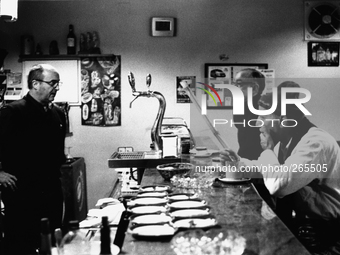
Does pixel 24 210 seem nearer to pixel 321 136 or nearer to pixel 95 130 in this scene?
pixel 95 130

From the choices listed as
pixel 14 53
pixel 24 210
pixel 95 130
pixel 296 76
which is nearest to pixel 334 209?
pixel 24 210

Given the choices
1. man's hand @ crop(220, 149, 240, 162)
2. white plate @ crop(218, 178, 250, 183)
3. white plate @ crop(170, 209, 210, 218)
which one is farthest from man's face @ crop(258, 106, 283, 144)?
white plate @ crop(170, 209, 210, 218)

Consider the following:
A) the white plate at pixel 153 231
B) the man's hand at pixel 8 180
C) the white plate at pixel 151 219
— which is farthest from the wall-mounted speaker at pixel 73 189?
the white plate at pixel 153 231

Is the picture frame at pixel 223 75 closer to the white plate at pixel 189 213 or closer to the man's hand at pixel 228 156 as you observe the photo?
the man's hand at pixel 228 156

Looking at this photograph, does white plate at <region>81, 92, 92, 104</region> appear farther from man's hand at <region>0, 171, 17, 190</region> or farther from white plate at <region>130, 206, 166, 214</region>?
white plate at <region>130, 206, 166, 214</region>

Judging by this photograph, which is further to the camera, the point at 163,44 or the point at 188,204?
the point at 163,44

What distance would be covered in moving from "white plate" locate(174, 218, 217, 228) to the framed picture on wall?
13.2 feet

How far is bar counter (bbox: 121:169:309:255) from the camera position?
1528 millimetres

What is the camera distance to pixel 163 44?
5152 millimetres

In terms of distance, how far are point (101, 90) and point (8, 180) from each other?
2.17 metres

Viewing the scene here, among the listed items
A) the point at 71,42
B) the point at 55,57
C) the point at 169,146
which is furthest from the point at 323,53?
the point at 55,57

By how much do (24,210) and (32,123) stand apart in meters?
0.74

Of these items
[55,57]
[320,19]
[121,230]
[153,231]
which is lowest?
[121,230]

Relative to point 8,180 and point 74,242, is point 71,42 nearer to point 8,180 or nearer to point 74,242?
point 8,180
